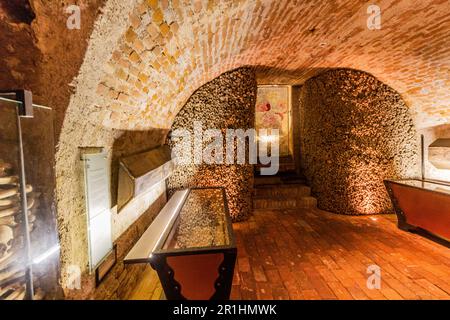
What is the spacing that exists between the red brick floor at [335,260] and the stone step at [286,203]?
0.81m

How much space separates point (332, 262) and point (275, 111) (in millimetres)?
5814

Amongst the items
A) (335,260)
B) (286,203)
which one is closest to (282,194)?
(286,203)

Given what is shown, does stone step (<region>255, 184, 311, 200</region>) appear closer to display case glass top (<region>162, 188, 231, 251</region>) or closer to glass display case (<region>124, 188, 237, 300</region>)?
display case glass top (<region>162, 188, 231, 251</region>)

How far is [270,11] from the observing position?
100 inches

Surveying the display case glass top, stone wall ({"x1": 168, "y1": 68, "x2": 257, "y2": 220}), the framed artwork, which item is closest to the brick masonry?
stone wall ({"x1": 168, "y1": 68, "x2": 257, "y2": 220})

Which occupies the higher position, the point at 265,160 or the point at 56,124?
the point at 56,124

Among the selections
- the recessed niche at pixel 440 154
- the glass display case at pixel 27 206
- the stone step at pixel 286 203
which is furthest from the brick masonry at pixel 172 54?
the stone step at pixel 286 203

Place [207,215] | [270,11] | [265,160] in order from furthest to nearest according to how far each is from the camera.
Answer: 1. [265,160]
2. [207,215]
3. [270,11]

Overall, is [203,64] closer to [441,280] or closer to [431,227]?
[441,280]

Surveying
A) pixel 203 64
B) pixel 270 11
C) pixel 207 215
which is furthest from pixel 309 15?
pixel 207 215

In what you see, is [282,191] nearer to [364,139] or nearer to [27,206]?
[364,139]

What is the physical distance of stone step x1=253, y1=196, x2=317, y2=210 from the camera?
18.1ft

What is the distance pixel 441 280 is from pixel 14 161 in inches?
159

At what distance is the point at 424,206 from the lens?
366cm
